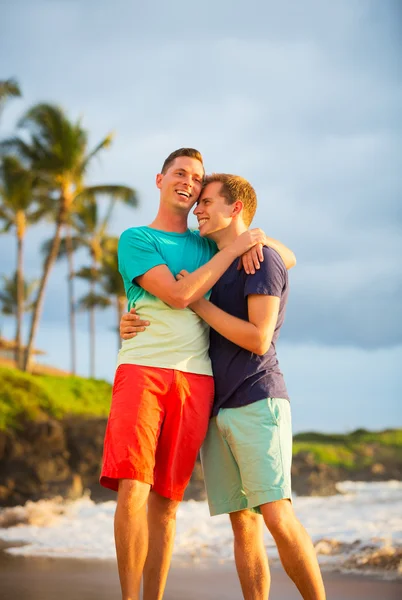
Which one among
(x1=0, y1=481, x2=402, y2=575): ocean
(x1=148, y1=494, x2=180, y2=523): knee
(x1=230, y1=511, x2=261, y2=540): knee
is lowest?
(x1=0, y1=481, x2=402, y2=575): ocean

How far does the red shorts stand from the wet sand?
1.46 meters

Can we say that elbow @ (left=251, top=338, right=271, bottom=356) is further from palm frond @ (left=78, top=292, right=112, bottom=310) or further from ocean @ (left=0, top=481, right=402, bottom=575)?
palm frond @ (left=78, top=292, right=112, bottom=310)

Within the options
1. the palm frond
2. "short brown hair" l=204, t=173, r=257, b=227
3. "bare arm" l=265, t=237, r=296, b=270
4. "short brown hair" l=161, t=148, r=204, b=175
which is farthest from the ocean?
the palm frond

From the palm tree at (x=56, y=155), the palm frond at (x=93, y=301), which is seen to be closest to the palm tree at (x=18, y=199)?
the palm tree at (x=56, y=155)

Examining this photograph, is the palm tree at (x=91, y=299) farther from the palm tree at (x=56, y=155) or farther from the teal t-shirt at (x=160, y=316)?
the teal t-shirt at (x=160, y=316)

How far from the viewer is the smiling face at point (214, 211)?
3402 millimetres

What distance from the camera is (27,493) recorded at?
41.8 feet

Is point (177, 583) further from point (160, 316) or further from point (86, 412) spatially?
point (86, 412)

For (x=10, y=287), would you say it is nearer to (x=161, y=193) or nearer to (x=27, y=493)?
(x=27, y=493)

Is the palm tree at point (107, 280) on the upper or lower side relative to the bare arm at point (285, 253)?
upper

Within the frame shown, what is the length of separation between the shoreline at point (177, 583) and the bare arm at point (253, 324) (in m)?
1.90

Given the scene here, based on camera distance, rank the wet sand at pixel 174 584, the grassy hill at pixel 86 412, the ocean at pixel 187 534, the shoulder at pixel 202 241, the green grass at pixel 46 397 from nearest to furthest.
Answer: the shoulder at pixel 202 241 < the wet sand at pixel 174 584 < the ocean at pixel 187 534 < the green grass at pixel 46 397 < the grassy hill at pixel 86 412

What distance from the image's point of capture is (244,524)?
3238 mm

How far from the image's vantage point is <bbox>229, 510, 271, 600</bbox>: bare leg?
321 cm
